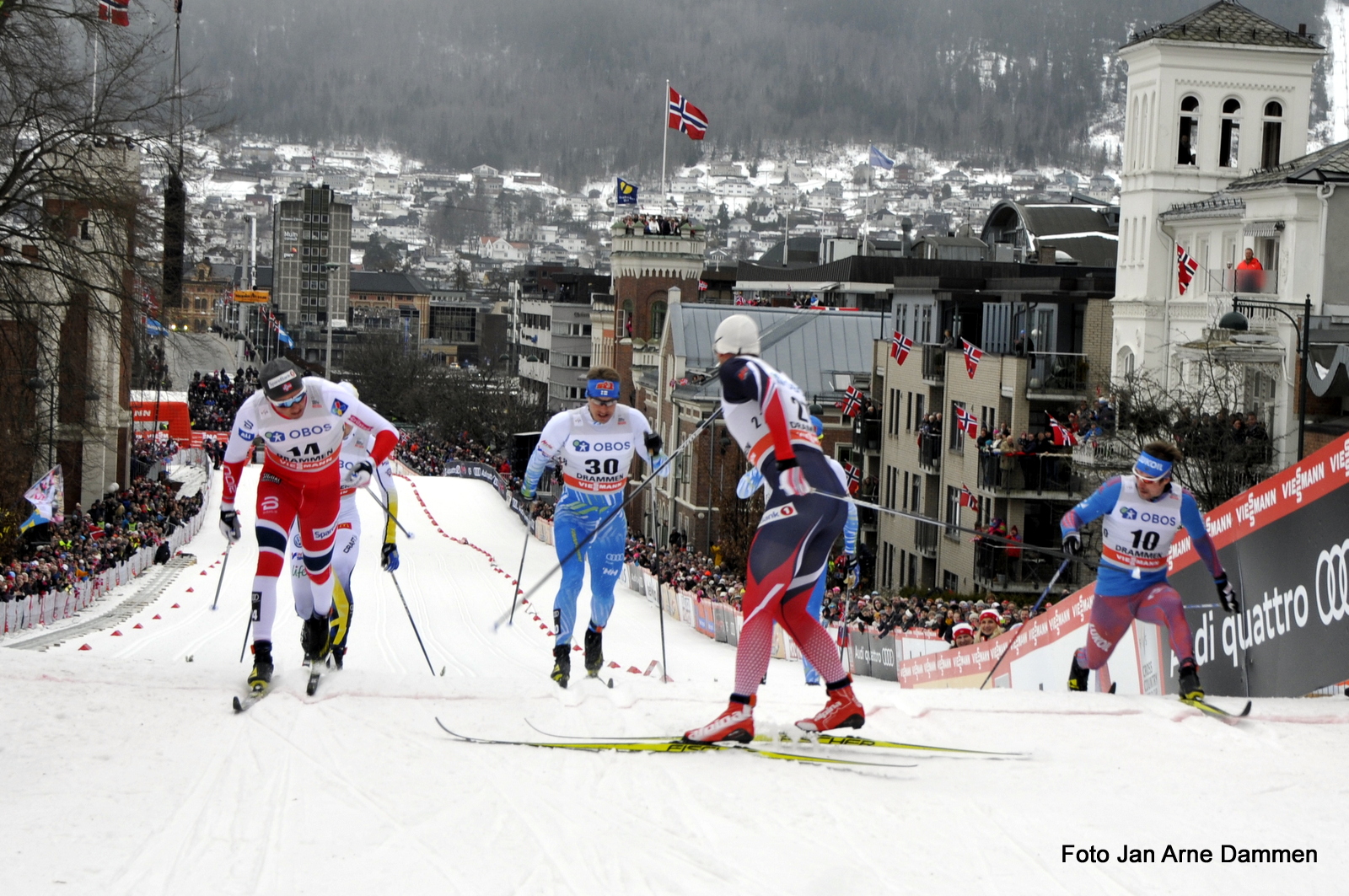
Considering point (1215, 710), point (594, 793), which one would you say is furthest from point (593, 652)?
point (1215, 710)

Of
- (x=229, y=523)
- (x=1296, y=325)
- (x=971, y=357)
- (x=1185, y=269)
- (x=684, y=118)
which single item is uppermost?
(x=684, y=118)

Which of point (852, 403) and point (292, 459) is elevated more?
point (292, 459)

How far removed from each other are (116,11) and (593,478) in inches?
853

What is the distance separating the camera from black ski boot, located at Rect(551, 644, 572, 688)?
11.3m

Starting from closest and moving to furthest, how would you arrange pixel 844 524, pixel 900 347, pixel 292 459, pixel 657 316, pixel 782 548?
pixel 782 548 < pixel 844 524 < pixel 292 459 < pixel 900 347 < pixel 657 316

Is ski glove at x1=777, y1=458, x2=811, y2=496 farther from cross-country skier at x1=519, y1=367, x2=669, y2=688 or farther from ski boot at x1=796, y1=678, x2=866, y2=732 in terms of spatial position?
cross-country skier at x1=519, y1=367, x2=669, y2=688

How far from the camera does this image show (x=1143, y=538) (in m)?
11.4

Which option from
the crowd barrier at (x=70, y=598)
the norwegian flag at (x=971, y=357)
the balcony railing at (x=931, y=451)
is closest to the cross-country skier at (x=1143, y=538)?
the crowd barrier at (x=70, y=598)

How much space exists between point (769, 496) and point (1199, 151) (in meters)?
34.6

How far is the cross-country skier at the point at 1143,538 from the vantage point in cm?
1124

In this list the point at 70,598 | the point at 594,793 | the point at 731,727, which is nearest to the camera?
the point at 594,793

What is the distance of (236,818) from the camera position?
712cm

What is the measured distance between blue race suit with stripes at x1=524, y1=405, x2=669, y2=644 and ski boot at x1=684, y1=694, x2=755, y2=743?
3.09 meters

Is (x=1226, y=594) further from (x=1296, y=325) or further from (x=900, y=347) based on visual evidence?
(x=900, y=347)
